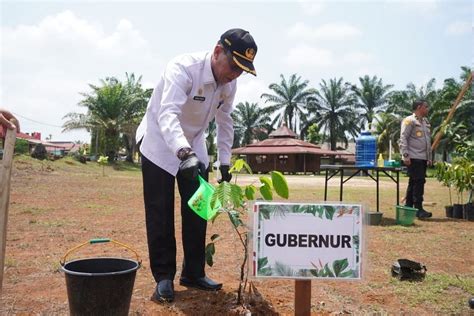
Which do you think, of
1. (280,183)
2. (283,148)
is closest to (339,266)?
(280,183)

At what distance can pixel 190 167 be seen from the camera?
2166mm

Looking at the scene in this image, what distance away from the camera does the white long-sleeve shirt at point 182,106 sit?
99.3 inches

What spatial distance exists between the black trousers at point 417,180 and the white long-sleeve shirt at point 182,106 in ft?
14.7

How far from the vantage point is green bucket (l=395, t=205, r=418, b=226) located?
5.83 metres

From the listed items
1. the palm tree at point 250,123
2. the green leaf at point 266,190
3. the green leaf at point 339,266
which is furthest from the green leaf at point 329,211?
the palm tree at point 250,123

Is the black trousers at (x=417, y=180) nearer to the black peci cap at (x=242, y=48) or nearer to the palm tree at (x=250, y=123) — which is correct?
the black peci cap at (x=242, y=48)

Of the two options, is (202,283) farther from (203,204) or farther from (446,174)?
(446,174)

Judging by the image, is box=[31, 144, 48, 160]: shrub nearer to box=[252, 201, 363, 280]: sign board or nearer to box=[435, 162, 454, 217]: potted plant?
box=[435, 162, 454, 217]: potted plant

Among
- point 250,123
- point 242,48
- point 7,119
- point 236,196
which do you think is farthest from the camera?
point 250,123

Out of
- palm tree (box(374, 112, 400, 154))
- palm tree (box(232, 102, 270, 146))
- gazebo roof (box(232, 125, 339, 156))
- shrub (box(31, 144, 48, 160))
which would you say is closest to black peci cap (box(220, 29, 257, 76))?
shrub (box(31, 144, 48, 160))

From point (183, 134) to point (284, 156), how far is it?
3423 centimetres

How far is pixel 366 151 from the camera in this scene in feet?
19.1

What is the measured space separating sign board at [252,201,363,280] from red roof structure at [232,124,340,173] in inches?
1284

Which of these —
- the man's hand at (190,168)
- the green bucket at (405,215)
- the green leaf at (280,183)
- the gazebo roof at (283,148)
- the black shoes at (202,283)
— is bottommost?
the black shoes at (202,283)
